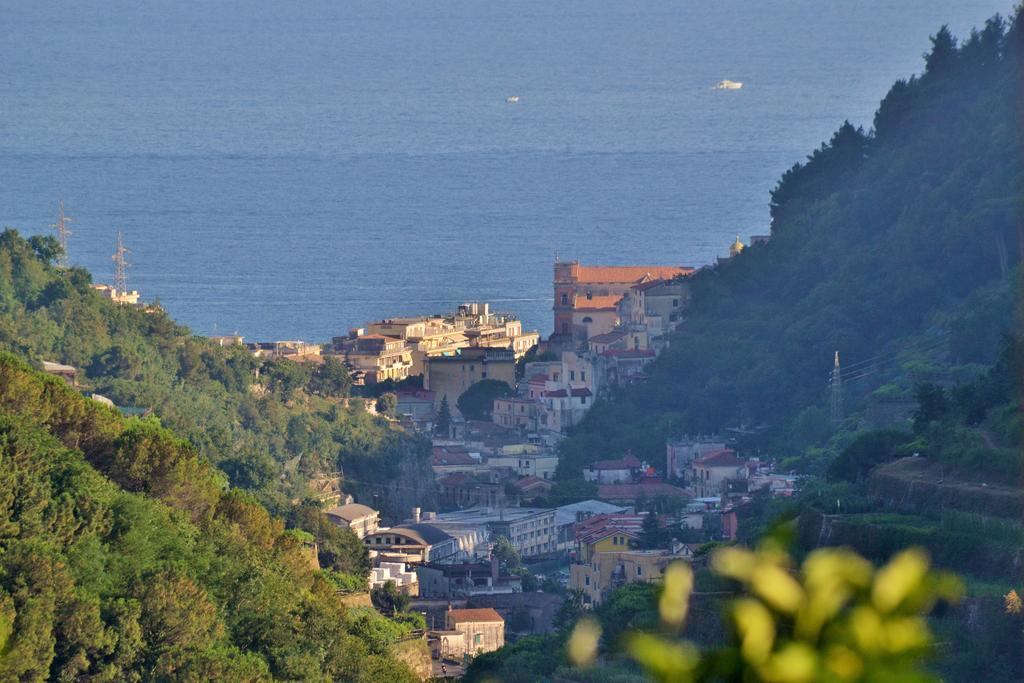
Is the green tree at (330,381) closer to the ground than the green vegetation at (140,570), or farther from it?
farther from it

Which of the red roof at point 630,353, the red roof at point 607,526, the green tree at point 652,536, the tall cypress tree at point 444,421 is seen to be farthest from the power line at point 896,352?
the tall cypress tree at point 444,421

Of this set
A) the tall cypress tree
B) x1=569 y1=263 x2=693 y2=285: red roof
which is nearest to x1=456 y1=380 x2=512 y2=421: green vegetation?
the tall cypress tree

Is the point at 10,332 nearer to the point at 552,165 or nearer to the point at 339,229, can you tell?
the point at 339,229

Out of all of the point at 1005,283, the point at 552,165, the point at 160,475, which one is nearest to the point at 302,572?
the point at 160,475

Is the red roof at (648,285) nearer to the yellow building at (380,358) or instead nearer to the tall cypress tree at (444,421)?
the tall cypress tree at (444,421)

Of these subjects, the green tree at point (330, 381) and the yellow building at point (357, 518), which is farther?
the green tree at point (330, 381)
